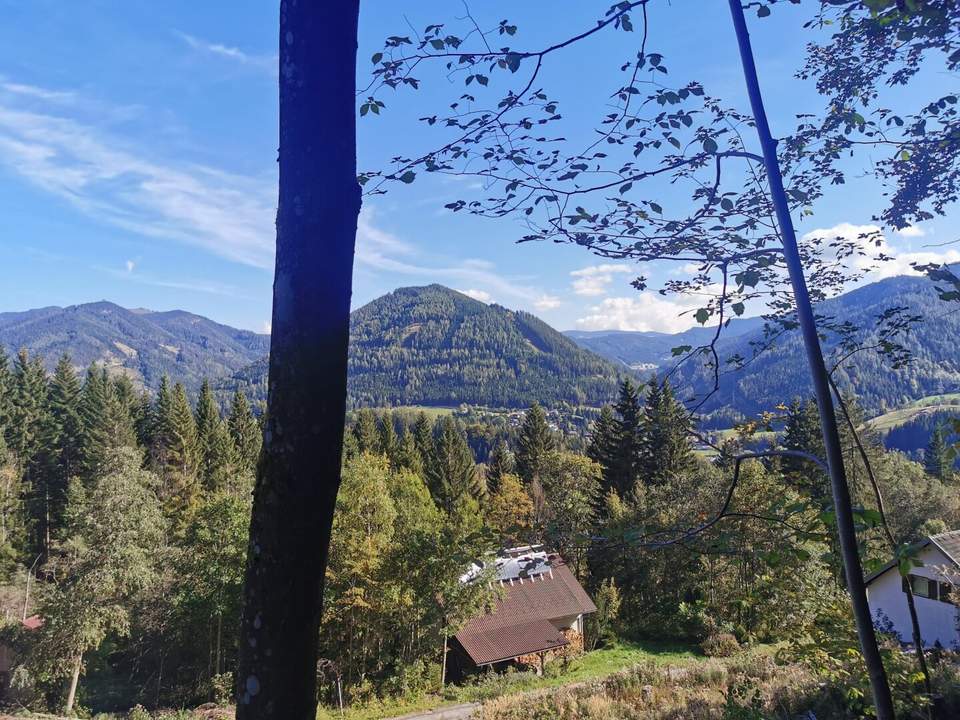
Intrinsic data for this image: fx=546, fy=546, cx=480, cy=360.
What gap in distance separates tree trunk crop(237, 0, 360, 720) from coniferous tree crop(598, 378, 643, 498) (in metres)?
31.9

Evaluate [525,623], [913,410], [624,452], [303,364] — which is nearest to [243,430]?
[525,623]

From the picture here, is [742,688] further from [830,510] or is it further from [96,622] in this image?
[96,622]

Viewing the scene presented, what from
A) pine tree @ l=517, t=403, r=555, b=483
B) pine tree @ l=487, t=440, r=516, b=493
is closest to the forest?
pine tree @ l=487, t=440, r=516, b=493

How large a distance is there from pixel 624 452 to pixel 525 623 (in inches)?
500

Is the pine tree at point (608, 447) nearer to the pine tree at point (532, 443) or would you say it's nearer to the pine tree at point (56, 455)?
the pine tree at point (532, 443)

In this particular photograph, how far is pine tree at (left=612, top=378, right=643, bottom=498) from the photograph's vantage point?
32500mm

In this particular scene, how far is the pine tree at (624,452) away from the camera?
32.5m

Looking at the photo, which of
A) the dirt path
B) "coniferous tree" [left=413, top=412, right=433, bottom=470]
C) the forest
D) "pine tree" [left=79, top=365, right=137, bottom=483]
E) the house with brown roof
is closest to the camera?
the forest

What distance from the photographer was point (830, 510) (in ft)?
6.88

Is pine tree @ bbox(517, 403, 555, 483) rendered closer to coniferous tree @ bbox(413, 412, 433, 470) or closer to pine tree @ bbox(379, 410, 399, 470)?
coniferous tree @ bbox(413, 412, 433, 470)

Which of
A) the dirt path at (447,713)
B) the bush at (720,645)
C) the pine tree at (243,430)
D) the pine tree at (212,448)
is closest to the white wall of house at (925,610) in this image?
the bush at (720,645)

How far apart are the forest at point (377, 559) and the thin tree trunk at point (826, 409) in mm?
101

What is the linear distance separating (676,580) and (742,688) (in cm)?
1928

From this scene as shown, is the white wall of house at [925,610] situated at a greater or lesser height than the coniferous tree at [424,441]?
lesser
